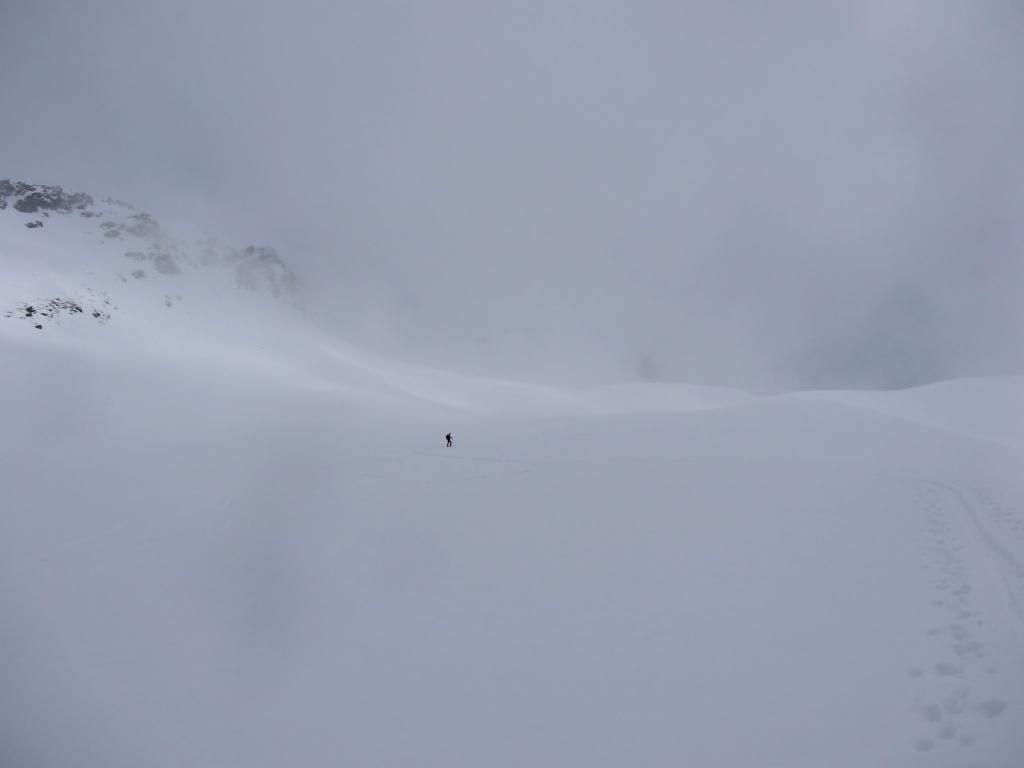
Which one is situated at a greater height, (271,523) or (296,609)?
(271,523)

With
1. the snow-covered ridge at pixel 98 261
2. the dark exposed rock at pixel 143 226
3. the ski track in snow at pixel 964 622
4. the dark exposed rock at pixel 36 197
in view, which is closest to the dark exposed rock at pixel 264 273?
the snow-covered ridge at pixel 98 261

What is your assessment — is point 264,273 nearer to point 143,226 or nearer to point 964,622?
point 143,226

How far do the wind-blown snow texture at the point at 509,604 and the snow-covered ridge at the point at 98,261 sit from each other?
105 feet

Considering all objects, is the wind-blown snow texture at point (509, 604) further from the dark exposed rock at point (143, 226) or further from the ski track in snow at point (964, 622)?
the dark exposed rock at point (143, 226)

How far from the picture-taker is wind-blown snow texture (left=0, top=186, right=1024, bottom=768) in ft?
19.0

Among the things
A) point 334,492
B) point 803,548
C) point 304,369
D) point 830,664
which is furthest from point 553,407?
point 830,664

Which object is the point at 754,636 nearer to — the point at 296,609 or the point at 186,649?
the point at 296,609

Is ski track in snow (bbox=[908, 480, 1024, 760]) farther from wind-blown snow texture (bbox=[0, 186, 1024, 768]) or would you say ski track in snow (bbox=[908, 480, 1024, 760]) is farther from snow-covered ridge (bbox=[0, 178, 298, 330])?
snow-covered ridge (bbox=[0, 178, 298, 330])

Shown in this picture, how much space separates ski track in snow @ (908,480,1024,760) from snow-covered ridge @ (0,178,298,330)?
172 ft

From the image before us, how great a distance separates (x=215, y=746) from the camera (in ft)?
20.5

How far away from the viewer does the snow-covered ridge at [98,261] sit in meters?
44.2

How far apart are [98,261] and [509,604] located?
100619mm

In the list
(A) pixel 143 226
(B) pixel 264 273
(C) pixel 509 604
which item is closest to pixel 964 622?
(C) pixel 509 604

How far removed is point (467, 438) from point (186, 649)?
19.1 meters
